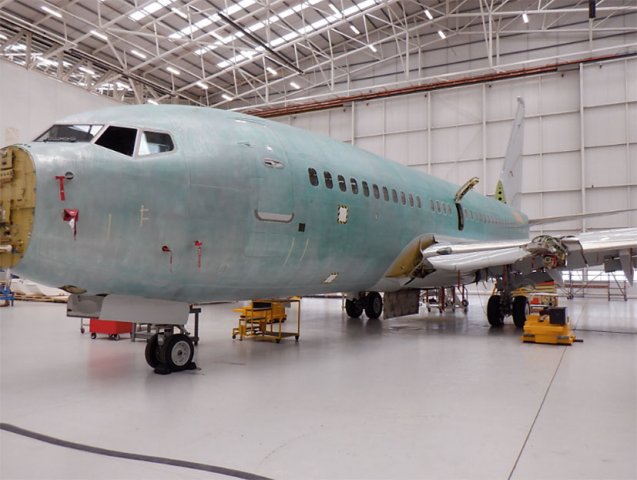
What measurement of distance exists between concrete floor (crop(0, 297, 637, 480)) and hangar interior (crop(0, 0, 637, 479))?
32mm

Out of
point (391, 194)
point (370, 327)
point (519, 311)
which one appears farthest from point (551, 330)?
point (370, 327)

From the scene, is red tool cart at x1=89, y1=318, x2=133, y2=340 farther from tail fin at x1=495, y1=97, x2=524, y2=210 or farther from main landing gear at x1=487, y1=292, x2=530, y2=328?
tail fin at x1=495, y1=97, x2=524, y2=210

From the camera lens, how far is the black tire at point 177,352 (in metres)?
7.23

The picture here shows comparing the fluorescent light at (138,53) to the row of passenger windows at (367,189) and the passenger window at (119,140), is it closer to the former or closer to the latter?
the row of passenger windows at (367,189)

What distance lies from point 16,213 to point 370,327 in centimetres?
1014

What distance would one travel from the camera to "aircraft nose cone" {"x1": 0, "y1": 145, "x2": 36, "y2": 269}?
221 inches

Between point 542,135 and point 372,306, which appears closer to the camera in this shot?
point 372,306

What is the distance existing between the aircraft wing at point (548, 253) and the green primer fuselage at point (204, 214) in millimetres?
1908

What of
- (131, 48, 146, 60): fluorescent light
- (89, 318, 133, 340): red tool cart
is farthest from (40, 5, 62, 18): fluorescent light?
(89, 318, 133, 340): red tool cart

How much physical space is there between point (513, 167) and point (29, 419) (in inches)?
832

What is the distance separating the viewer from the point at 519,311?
14281 millimetres

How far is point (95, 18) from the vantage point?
25.1 meters

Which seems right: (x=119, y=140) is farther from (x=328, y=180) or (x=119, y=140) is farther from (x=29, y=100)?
(x=29, y=100)

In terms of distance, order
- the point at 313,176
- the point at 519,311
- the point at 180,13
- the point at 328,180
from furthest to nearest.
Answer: the point at 180,13
the point at 519,311
the point at 328,180
the point at 313,176
